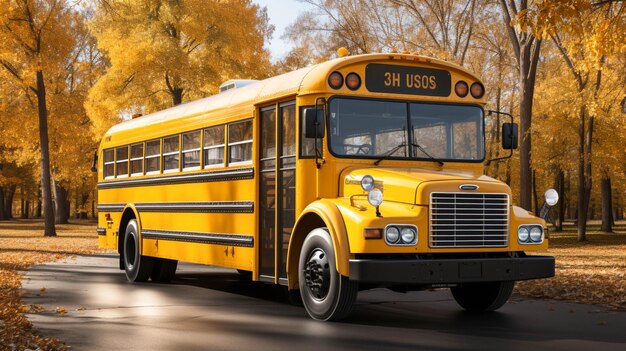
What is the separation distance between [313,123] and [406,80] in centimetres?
137

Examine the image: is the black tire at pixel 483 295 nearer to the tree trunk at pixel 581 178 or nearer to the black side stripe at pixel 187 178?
the black side stripe at pixel 187 178

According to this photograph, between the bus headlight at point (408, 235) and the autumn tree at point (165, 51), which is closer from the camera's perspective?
the bus headlight at point (408, 235)

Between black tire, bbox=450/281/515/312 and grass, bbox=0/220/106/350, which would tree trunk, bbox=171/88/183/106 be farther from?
black tire, bbox=450/281/515/312

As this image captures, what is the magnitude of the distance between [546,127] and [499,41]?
3645 millimetres

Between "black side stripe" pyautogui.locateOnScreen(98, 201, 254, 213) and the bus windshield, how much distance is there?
175cm

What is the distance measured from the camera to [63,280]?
49.4ft

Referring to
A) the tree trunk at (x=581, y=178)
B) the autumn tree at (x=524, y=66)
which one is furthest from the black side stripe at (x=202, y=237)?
the tree trunk at (x=581, y=178)

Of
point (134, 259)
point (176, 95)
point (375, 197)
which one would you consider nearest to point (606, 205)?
point (176, 95)

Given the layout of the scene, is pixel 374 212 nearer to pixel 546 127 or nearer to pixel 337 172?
pixel 337 172

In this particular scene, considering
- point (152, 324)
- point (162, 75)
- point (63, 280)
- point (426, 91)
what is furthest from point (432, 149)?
point (162, 75)

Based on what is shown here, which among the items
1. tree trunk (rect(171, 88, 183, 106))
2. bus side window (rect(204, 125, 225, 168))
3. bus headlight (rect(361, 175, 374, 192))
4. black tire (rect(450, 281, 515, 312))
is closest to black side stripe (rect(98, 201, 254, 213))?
bus side window (rect(204, 125, 225, 168))

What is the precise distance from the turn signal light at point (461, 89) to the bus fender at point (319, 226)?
219cm

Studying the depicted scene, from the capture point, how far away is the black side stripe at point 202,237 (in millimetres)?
11258

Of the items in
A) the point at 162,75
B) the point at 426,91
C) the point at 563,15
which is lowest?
the point at 426,91
